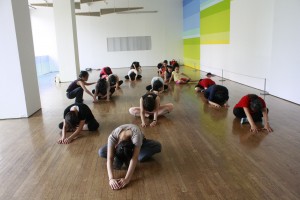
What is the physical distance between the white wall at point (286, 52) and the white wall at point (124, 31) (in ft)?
35.3

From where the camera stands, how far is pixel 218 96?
18.3 feet

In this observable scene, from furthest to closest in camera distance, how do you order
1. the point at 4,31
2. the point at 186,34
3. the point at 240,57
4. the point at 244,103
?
1. the point at 186,34
2. the point at 240,57
3. the point at 4,31
4. the point at 244,103

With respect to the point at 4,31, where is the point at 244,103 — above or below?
below

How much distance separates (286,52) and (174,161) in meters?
4.38

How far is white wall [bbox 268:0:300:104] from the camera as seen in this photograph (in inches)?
223

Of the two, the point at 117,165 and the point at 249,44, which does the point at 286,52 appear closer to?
the point at 249,44

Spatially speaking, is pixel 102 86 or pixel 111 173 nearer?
pixel 111 173

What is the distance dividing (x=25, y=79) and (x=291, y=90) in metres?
5.70

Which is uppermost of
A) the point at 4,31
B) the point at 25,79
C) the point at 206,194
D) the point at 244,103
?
the point at 4,31

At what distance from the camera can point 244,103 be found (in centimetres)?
416

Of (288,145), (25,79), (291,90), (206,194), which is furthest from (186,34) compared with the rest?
(206,194)

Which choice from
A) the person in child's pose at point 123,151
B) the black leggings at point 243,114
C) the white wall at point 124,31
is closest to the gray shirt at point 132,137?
the person in child's pose at point 123,151

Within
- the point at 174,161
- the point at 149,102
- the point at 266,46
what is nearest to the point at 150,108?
the point at 149,102

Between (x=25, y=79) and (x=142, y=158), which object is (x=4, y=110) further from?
(x=142, y=158)
